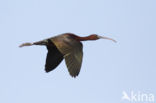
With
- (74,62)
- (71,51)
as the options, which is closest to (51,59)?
(71,51)

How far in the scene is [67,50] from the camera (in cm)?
2434

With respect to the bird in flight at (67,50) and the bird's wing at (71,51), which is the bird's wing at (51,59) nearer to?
the bird in flight at (67,50)

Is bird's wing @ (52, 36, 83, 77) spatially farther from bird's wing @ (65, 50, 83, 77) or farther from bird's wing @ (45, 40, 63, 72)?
bird's wing @ (45, 40, 63, 72)

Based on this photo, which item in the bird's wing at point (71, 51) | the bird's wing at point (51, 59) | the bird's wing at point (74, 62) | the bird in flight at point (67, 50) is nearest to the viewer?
the bird's wing at point (74, 62)

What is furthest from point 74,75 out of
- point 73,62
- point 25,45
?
point 25,45

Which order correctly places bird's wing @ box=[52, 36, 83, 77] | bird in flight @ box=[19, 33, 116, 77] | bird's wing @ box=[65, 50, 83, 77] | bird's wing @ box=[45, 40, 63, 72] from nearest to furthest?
bird's wing @ box=[65, 50, 83, 77] < bird's wing @ box=[52, 36, 83, 77] < bird in flight @ box=[19, 33, 116, 77] < bird's wing @ box=[45, 40, 63, 72]

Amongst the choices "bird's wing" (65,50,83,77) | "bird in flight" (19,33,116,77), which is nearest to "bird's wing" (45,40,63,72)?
"bird in flight" (19,33,116,77)

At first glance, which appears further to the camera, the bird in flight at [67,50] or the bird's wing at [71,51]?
the bird in flight at [67,50]

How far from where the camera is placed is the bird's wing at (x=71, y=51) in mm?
23578

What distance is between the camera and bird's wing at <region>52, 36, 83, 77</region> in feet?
77.4

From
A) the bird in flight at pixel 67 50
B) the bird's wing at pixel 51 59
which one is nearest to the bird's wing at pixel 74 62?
the bird in flight at pixel 67 50

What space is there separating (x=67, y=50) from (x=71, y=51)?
0.57ft

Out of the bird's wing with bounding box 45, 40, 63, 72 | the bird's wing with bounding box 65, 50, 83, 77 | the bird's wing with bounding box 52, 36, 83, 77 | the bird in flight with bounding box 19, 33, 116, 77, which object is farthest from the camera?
the bird's wing with bounding box 45, 40, 63, 72

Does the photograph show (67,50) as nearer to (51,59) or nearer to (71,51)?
(71,51)
